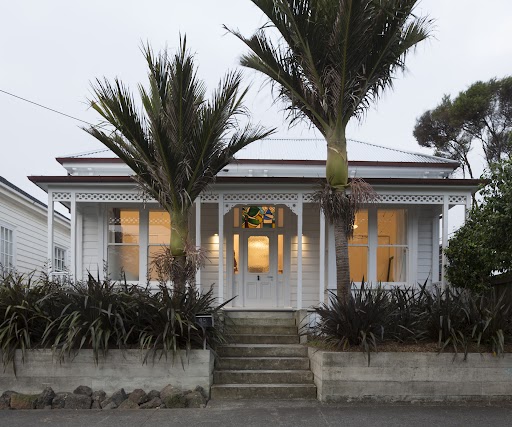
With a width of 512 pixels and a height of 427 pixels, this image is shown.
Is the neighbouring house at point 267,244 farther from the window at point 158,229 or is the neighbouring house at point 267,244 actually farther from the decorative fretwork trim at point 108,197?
the decorative fretwork trim at point 108,197

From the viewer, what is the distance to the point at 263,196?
37.4 ft

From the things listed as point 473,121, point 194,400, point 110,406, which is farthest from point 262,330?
point 473,121

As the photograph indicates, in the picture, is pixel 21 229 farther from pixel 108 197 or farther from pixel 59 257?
pixel 108 197

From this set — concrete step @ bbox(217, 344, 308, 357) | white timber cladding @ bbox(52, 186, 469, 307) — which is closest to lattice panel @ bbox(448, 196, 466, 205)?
white timber cladding @ bbox(52, 186, 469, 307)

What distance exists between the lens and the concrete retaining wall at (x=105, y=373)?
8.22 meters

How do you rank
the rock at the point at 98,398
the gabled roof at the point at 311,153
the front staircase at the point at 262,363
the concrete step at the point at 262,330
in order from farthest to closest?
the gabled roof at the point at 311,153, the concrete step at the point at 262,330, the front staircase at the point at 262,363, the rock at the point at 98,398

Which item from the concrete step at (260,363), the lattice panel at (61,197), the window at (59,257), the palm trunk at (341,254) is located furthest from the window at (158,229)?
the window at (59,257)

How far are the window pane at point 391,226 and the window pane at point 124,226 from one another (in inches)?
223

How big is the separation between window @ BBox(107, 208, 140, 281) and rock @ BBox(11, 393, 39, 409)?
16.9 feet

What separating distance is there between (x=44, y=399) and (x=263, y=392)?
312cm

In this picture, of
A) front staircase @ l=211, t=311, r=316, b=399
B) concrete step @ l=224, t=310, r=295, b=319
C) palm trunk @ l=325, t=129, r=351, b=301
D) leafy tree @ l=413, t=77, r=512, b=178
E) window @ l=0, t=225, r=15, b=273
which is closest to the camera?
front staircase @ l=211, t=311, r=316, b=399

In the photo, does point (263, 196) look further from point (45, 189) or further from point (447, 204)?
point (45, 189)

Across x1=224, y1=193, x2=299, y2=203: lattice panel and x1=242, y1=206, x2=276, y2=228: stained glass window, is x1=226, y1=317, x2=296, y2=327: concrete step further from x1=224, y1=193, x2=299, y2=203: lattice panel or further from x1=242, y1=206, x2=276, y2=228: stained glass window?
x1=242, y1=206, x2=276, y2=228: stained glass window

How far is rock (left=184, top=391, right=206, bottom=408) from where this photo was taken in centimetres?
783
